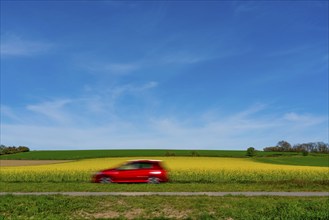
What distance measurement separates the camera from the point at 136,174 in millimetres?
21859

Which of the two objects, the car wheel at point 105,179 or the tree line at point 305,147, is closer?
the car wheel at point 105,179

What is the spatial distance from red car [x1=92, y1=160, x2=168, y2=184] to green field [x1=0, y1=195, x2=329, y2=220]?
8226 mm

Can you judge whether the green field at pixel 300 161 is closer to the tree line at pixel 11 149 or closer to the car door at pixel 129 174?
the car door at pixel 129 174

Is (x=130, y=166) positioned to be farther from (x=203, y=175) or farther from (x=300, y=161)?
(x=300, y=161)

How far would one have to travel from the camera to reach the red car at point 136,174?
2175cm

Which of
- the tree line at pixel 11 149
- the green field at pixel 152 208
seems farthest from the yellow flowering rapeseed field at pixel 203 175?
the tree line at pixel 11 149

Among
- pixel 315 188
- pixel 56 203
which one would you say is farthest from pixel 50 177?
pixel 315 188

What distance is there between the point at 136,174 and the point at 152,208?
1012cm

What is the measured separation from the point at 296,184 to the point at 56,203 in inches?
610

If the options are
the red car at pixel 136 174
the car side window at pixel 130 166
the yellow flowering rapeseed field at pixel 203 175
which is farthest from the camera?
the yellow flowering rapeseed field at pixel 203 175

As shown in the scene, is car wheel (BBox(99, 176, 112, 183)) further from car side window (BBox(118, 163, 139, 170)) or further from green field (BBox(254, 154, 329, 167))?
green field (BBox(254, 154, 329, 167))

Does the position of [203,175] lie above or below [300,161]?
below

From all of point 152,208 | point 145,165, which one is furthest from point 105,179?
point 152,208

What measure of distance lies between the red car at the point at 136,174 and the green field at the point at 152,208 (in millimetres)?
8226
